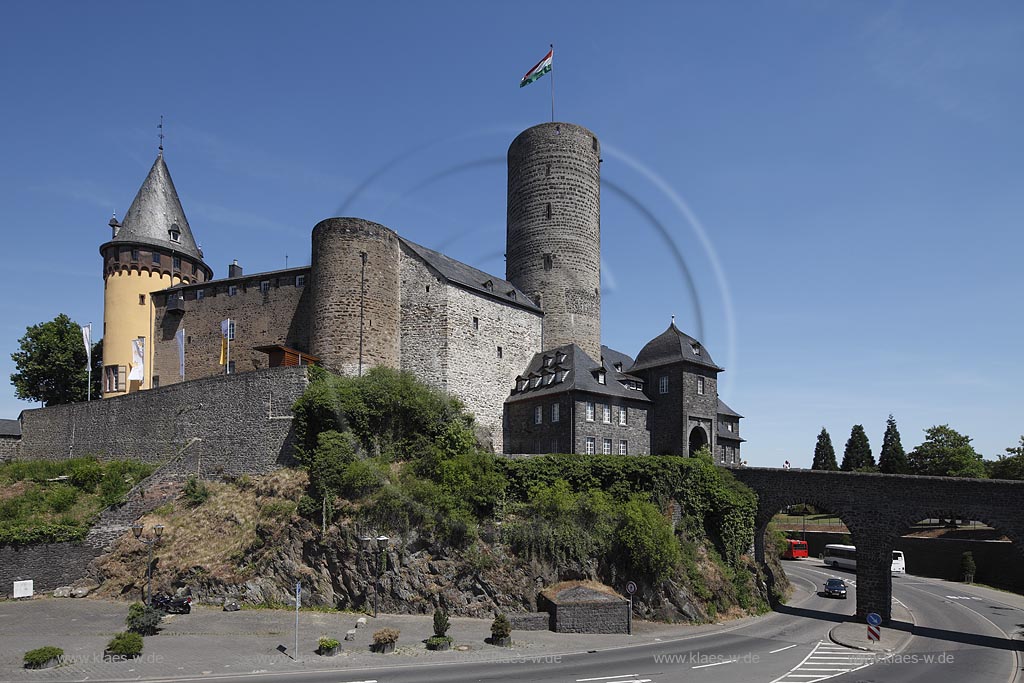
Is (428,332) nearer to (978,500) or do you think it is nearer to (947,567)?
(978,500)

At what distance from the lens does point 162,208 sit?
59.0 meters

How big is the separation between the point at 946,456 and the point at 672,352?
49808mm

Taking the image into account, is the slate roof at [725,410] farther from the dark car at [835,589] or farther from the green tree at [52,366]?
the green tree at [52,366]

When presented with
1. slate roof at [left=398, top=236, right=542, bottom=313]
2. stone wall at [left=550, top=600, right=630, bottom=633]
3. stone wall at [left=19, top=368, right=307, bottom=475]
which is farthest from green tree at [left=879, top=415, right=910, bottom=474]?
stone wall at [left=19, top=368, right=307, bottom=475]

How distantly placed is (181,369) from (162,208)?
1475 centimetres

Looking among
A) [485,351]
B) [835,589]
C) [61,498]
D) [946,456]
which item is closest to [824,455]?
[946,456]

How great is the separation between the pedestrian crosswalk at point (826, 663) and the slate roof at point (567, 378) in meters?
19.4

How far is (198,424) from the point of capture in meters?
44.5

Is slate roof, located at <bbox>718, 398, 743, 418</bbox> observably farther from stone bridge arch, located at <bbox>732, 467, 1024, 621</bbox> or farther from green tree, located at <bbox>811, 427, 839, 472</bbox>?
green tree, located at <bbox>811, 427, 839, 472</bbox>

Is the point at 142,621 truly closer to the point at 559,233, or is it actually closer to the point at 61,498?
the point at 61,498

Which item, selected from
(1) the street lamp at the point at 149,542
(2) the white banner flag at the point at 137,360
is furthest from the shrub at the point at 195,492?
(2) the white banner flag at the point at 137,360

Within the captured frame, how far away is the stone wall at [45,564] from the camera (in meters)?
36.4

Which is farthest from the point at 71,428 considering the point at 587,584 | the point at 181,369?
the point at 587,584

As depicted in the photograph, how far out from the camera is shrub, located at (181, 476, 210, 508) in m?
40.7
